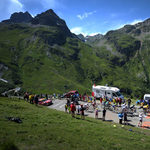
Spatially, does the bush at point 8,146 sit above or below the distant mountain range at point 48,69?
below

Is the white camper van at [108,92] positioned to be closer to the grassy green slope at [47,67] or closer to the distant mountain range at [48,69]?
the distant mountain range at [48,69]

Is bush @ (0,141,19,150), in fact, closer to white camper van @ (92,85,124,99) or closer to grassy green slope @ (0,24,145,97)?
white camper van @ (92,85,124,99)

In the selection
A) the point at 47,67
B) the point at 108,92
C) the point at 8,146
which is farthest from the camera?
the point at 47,67

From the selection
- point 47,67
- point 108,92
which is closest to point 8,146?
point 108,92

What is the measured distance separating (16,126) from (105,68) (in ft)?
597

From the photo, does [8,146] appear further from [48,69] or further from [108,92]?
[48,69]

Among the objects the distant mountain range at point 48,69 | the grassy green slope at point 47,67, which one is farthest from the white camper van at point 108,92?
the grassy green slope at point 47,67

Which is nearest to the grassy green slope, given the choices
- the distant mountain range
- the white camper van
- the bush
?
the distant mountain range

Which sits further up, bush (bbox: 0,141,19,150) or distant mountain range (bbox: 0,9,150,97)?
distant mountain range (bbox: 0,9,150,97)

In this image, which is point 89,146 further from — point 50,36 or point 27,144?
point 50,36

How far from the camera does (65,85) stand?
92250 millimetres

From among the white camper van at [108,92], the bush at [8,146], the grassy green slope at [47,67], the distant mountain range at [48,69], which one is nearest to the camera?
the bush at [8,146]

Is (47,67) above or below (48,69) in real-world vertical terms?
above

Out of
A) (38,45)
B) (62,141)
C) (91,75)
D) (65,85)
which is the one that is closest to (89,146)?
(62,141)
